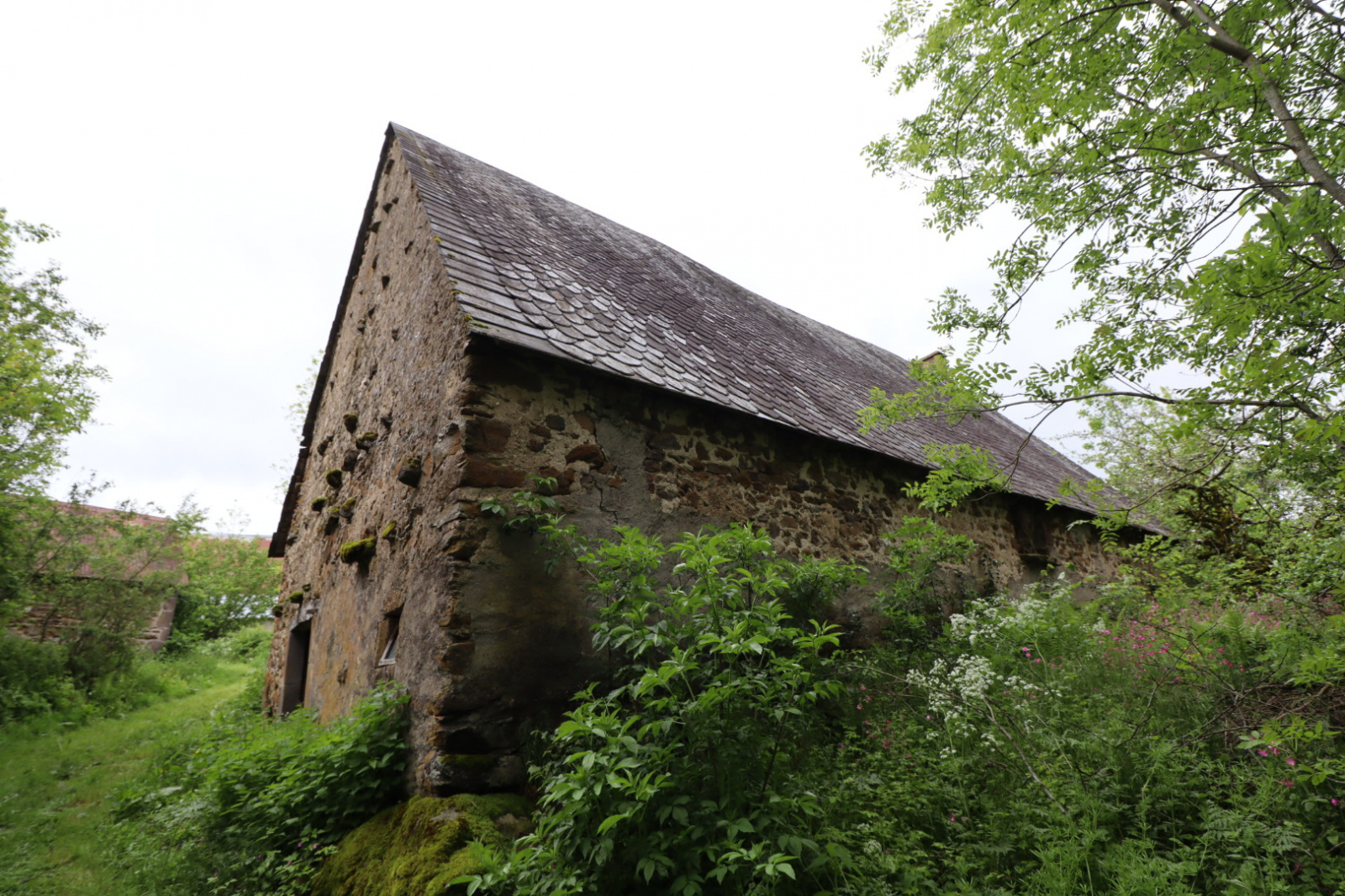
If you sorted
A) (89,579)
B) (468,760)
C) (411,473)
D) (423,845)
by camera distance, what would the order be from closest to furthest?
(423,845), (468,760), (411,473), (89,579)

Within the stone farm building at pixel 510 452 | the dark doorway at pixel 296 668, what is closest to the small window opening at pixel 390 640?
the stone farm building at pixel 510 452

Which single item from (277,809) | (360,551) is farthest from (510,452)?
(277,809)

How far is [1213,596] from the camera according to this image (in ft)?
17.9

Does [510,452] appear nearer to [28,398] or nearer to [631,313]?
[631,313]

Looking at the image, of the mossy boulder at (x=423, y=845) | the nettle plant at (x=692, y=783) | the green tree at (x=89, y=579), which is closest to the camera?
the nettle plant at (x=692, y=783)

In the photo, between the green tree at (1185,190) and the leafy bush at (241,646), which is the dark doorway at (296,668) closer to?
the green tree at (1185,190)

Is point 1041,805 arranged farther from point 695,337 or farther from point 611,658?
point 695,337

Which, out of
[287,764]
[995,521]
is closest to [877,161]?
[995,521]

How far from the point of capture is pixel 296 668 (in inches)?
278

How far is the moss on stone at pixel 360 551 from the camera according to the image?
509cm

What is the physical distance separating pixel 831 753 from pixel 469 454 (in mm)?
3218

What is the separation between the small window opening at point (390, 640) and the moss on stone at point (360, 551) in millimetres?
786

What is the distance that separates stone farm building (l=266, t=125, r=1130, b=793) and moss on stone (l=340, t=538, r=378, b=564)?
58 millimetres

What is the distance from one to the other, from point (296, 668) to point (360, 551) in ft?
10.2
